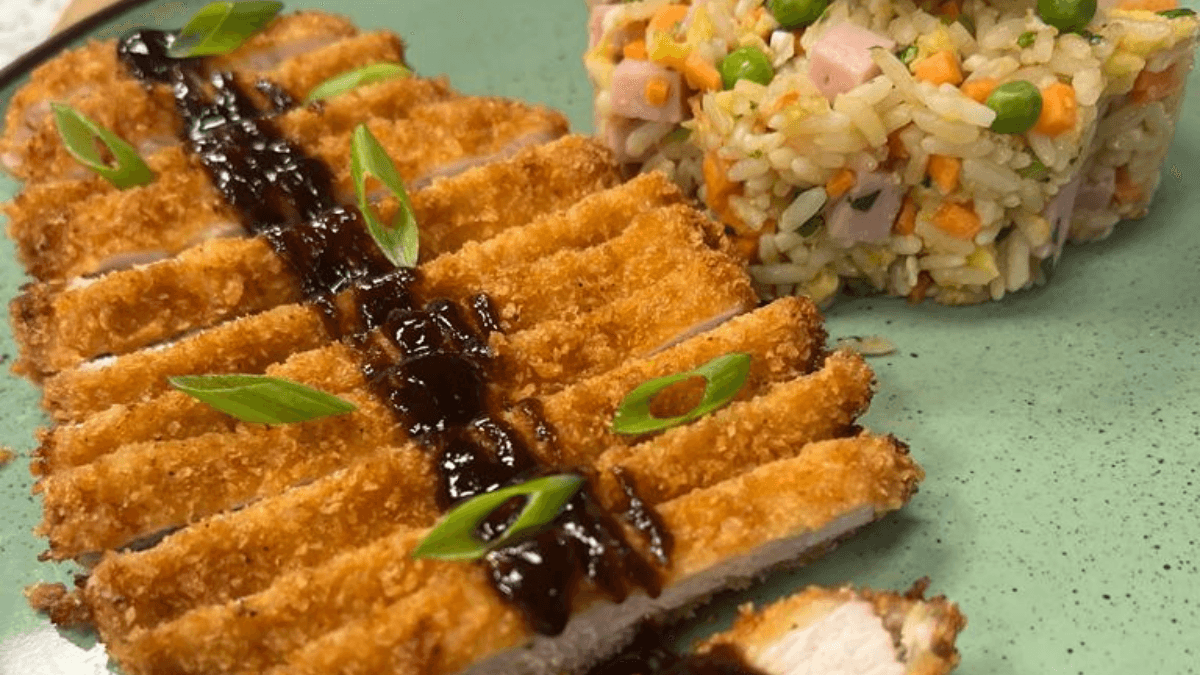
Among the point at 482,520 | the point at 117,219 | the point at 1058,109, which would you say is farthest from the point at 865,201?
the point at 117,219

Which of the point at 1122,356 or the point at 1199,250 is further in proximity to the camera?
the point at 1199,250

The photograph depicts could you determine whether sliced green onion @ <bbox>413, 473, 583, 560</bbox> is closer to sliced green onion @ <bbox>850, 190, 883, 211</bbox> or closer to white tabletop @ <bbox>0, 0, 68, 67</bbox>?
sliced green onion @ <bbox>850, 190, 883, 211</bbox>

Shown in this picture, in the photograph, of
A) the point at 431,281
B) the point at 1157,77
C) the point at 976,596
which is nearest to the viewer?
the point at 976,596

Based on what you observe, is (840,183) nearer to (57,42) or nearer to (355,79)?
(355,79)

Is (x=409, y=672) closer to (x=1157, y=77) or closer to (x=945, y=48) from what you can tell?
(x=945, y=48)

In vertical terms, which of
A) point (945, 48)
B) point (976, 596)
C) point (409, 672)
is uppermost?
point (945, 48)

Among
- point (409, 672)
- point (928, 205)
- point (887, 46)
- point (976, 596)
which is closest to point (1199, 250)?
point (928, 205)

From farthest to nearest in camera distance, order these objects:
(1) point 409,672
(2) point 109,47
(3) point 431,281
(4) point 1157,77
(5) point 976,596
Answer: (2) point 109,47
(4) point 1157,77
(3) point 431,281
(5) point 976,596
(1) point 409,672
